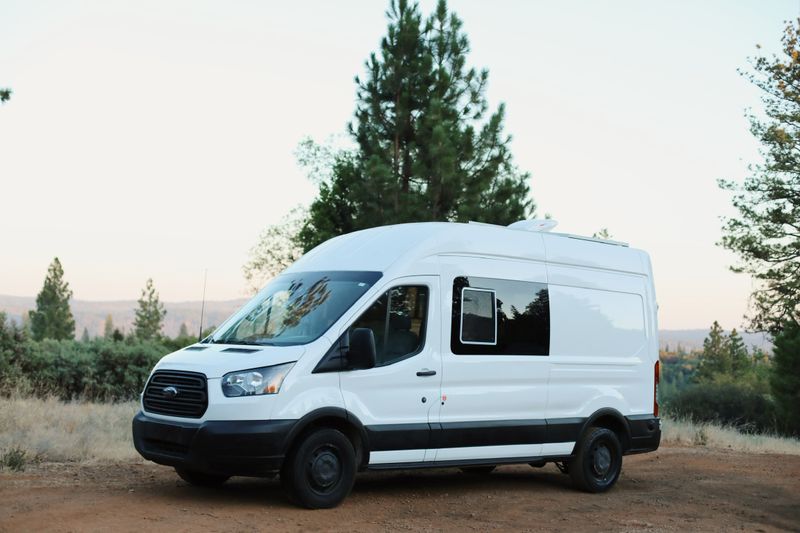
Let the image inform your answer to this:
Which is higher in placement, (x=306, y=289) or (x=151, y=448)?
(x=306, y=289)

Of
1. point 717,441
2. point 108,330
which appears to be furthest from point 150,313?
point 717,441

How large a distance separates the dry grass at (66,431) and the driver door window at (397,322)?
4.55m

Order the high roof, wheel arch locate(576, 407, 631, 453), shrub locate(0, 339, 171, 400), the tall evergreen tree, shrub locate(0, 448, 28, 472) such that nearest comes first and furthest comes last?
the high roof < shrub locate(0, 448, 28, 472) < wheel arch locate(576, 407, 631, 453) < shrub locate(0, 339, 171, 400) < the tall evergreen tree

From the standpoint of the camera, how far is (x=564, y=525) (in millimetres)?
8508

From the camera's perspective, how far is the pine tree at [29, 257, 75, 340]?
282 ft

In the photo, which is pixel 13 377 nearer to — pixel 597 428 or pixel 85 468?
pixel 85 468

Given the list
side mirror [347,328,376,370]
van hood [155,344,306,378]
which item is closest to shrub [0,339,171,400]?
van hood [155,344,306,378]

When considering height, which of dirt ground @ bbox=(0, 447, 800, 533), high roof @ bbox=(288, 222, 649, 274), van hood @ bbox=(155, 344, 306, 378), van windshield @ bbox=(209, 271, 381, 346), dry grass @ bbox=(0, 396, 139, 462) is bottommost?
dirt ground @ bbox=(0, 447, 800, 533)

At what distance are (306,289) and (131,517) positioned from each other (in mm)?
2750

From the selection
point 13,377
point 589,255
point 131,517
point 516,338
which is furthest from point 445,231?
point 13,377

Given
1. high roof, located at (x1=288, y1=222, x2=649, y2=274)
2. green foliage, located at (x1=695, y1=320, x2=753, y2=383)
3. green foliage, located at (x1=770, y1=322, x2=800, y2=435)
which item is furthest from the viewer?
green foliage, located at (x1=695, y1=320, x2=753, y2=383)

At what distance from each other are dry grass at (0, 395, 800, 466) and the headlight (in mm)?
3848

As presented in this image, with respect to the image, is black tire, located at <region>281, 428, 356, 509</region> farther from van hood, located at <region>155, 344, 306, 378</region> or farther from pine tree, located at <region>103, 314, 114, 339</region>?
pine tree, located at <region>103, 314, 114, 339</region>

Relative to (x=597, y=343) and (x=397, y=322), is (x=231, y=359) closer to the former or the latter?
(x=397, y=322)
